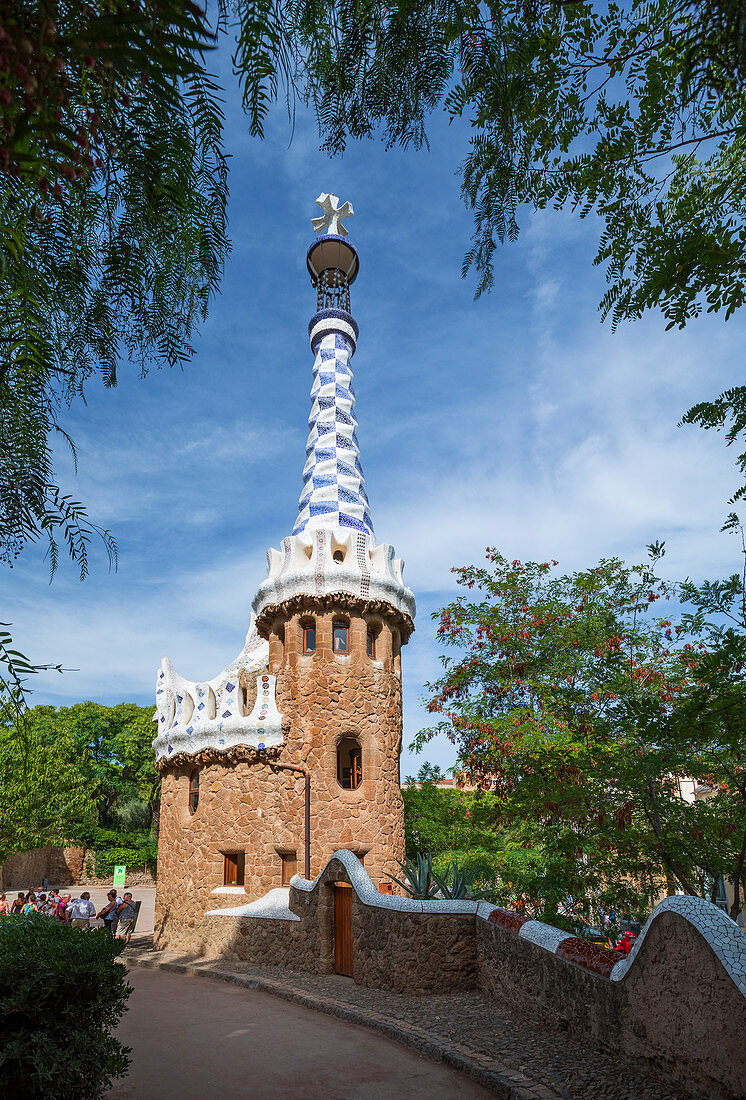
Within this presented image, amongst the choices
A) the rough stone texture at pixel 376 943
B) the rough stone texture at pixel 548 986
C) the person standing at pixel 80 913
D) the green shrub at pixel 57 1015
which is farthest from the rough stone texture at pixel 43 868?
the green shrub at pixel 57 1015

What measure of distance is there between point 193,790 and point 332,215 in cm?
1474

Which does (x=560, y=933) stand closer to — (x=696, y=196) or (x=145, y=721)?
(x=696, y=196)

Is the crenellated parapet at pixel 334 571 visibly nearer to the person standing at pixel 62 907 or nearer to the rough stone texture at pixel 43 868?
the person standing at pixel 62 907

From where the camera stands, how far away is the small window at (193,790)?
14.9 meters

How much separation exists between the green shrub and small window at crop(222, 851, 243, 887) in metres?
9.84

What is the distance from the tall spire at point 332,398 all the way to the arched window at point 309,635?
2.10 metres

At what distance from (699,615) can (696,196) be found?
287cm

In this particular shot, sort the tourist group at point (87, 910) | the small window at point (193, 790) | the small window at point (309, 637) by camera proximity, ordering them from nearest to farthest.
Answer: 1. the tourist group at point (87, 910)
2. the small window at point (309, 637)
3. the small window at point (193, 790)

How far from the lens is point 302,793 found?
1334cm

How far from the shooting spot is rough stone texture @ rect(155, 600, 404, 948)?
43.2 feet

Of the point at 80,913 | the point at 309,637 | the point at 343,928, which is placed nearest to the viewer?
the point at 343,928

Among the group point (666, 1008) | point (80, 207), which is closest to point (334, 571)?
point (666, 1008)

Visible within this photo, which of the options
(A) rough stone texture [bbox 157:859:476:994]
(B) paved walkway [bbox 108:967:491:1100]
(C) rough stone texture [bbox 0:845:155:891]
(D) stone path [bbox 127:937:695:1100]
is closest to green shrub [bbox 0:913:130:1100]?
(B) paved walkway [bbox 108:967:491:1100]

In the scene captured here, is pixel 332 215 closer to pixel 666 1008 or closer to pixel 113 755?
pixel 666 1008
